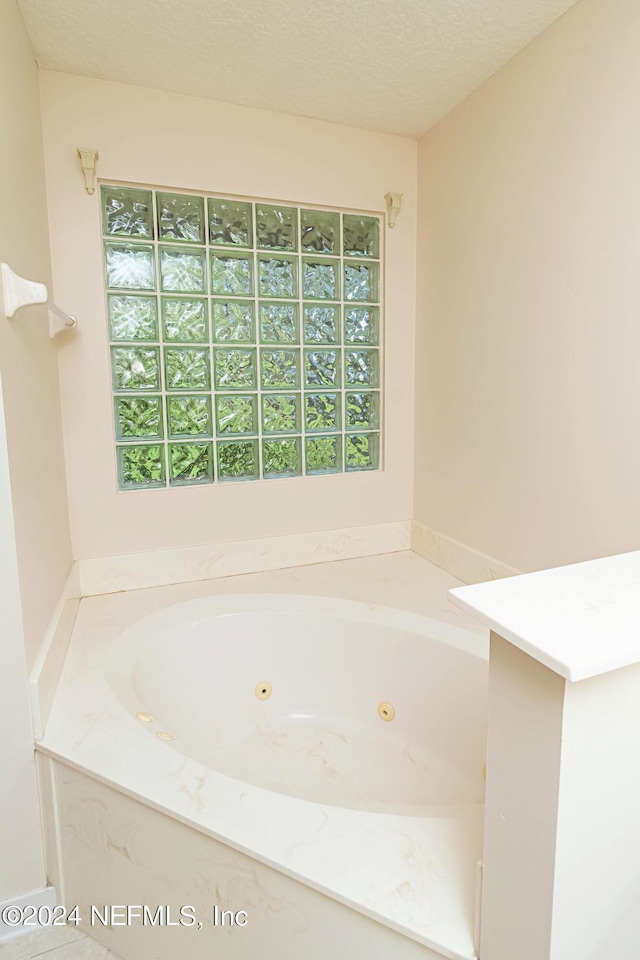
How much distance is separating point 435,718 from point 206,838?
870 millimetres

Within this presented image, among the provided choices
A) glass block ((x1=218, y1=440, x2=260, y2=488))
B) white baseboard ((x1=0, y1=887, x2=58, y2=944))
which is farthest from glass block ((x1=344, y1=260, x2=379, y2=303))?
white baseboard ((x1=0, y1=887, x2=58, y2=944))

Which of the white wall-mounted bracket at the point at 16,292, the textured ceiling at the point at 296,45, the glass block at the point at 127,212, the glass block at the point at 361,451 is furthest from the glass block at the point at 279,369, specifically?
the white wall-mounted bracket at the point at 16,292

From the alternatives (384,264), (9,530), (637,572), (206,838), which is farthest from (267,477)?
(637,572)

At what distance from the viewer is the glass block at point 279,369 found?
6.86ft

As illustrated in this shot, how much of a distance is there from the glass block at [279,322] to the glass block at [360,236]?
34cm

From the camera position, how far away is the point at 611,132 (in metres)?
1.30

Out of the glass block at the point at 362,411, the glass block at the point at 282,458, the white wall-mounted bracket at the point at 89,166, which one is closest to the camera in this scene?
the white wall-mounted bracket at the point at 89,166

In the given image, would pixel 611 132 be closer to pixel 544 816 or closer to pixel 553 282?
pixel 553 282

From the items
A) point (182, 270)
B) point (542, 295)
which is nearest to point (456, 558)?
point (542, 295)

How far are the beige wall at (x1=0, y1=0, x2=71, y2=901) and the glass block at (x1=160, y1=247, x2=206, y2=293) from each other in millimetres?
452

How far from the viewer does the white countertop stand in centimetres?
60

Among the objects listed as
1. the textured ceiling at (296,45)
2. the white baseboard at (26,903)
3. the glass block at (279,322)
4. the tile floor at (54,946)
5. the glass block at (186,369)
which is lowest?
the tile floor at (54,946)

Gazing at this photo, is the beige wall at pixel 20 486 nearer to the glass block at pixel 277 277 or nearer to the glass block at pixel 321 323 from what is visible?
the glass block at pixel 277 277

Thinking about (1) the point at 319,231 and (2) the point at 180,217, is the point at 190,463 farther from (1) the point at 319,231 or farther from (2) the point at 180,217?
(1) the point at 319,231
